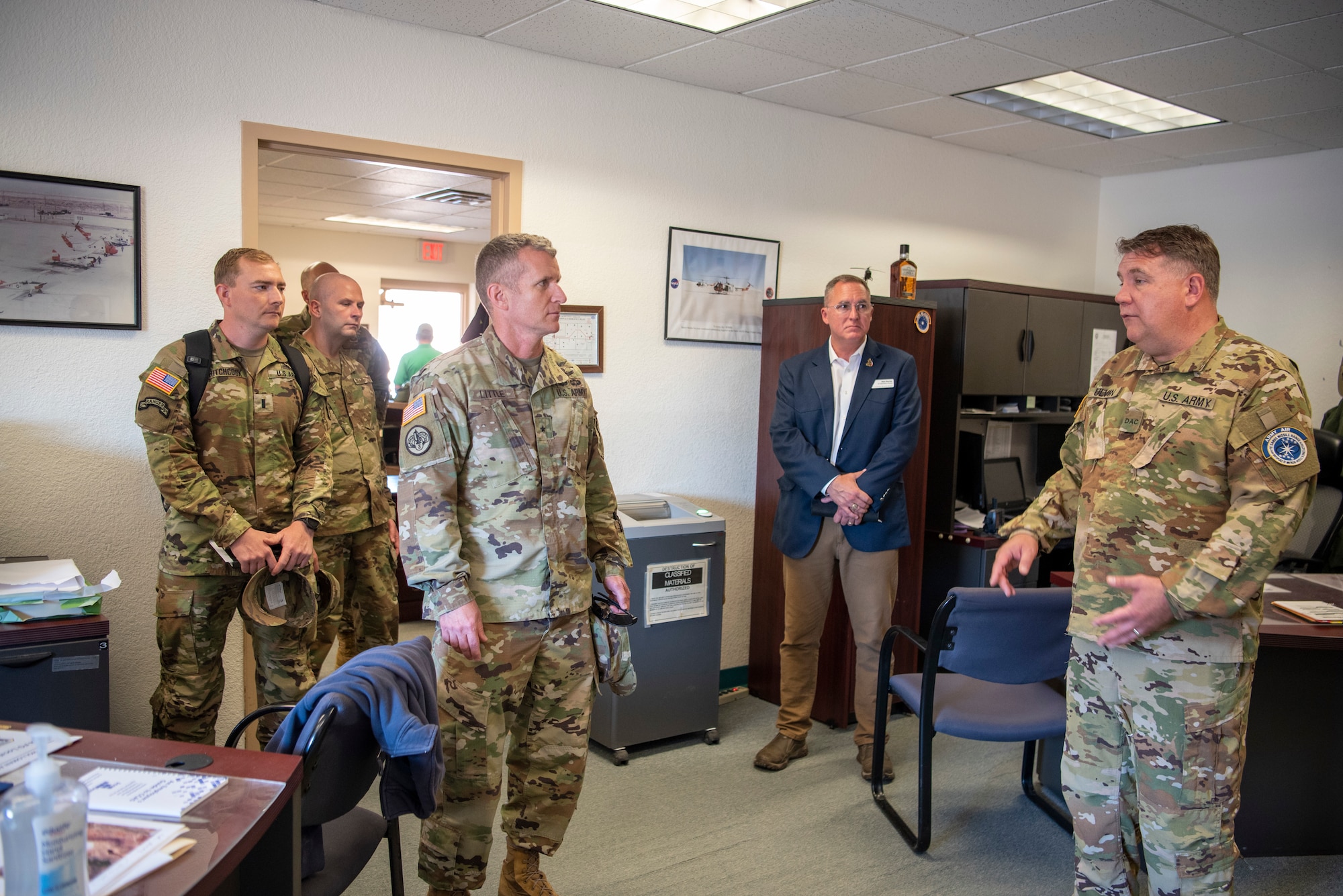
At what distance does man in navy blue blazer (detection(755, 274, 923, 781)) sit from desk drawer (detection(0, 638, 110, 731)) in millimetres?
2221

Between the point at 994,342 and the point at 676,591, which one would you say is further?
the point at 994,342

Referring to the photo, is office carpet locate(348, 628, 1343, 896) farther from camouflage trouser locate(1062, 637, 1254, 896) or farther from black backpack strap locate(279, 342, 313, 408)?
black backpack strap locate(279, 342, 313, 408)

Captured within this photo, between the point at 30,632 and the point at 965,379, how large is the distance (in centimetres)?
378

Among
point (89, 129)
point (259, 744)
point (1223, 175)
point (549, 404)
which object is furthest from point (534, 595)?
point (1223, 175)

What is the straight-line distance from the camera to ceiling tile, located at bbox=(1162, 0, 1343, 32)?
2.96 metres

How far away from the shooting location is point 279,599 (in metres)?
2.74

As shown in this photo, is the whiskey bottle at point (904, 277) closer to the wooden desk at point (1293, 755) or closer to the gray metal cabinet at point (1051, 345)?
the gray metal cabinet at point (1051, 345)

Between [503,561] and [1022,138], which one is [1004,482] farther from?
[503,561]

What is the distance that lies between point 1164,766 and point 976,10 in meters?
2.47

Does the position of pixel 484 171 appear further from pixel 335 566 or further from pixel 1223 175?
pixel 1223 175

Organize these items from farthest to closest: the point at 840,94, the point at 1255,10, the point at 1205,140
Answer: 1. the point at 1205,140
2. the point at 840,94
3. the point at 1255,10

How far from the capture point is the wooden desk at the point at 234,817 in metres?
1.21

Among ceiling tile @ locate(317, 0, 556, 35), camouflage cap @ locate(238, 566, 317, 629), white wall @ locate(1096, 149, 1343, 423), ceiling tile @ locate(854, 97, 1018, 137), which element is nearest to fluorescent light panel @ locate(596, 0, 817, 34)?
ceiling tile @ locate(317, 0, 556, 35)

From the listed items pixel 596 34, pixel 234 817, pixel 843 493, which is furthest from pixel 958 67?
pixel 234 817
